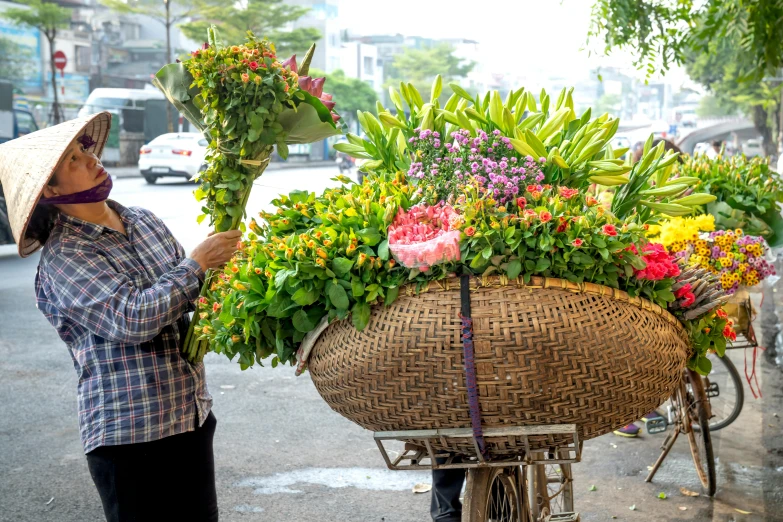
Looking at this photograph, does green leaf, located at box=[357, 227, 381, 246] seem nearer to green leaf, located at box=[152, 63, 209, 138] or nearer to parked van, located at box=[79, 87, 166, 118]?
green leaf, located at box=[152, 63, 209, 138]

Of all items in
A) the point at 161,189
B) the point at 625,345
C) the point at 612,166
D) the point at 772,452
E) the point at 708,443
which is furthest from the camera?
the point at 161,189

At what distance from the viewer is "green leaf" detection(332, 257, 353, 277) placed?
189cm

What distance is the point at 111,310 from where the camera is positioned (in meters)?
2.31

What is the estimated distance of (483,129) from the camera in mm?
2125

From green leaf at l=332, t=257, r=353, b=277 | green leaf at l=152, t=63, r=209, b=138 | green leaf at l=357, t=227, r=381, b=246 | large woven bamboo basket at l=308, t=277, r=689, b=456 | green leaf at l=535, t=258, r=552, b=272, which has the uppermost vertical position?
green leaf at l=152, t=63, r=209, b=138

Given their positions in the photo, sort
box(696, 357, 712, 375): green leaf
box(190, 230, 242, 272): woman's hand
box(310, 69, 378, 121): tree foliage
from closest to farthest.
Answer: box(696, 357, 712, 375): green leaf → box(190, 230, 242, 272): woman's hand → box(310, 69, 378, 121): tree foliage

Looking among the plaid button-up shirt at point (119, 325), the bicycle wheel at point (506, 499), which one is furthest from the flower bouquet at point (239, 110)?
the bicycle wheel at point (506, 499)

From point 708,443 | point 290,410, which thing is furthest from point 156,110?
point 708,443

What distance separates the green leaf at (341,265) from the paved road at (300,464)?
232 centimetres

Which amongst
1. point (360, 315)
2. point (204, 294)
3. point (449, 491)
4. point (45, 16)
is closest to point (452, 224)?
point (360, 315)

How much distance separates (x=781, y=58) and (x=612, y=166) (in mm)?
3636

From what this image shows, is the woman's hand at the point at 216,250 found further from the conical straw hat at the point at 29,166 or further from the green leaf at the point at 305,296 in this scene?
the green leaf at the point at 305,296

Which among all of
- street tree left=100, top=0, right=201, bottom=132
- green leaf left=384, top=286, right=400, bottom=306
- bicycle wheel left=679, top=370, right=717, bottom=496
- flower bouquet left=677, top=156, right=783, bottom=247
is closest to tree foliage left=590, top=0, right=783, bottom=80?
flower bouquet left=677, top=156, right=783, bottom=247

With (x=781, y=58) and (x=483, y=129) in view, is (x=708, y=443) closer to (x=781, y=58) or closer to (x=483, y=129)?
(x=781, y=58)
